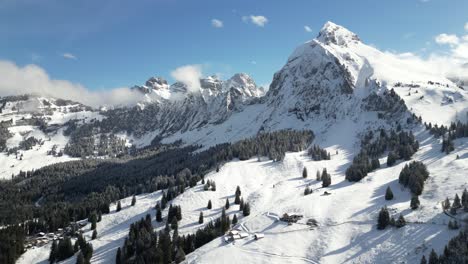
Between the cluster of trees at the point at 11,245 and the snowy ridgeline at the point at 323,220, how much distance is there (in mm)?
4456

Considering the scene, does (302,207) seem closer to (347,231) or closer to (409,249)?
(347,231)

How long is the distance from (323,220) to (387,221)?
2195 cm

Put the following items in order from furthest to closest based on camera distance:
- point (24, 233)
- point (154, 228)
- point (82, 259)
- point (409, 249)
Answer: point (24, 233)
point (154, 228)
point (82, 259)
point (409, 249)

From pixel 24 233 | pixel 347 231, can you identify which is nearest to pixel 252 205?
pixel 347 231

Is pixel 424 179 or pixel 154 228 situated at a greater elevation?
pixel 424 179

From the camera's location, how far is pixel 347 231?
12231 centimetres

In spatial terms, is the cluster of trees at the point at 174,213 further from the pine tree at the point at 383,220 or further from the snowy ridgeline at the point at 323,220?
the pine tree at the point at 383,220

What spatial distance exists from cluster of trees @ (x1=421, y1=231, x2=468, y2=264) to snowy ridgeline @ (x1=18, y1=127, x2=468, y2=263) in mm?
4174

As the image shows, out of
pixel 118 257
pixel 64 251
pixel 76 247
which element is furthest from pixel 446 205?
pixel 64 251

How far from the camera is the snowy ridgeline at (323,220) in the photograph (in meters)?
110

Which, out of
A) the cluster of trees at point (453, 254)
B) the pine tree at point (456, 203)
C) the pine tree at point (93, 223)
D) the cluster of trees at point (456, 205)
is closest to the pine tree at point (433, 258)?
the cluster of trees at point (453, 254)

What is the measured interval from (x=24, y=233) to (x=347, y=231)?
13727 cm

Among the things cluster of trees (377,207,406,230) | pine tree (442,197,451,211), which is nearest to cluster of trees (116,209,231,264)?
cluster of trees (377,207,406,230)

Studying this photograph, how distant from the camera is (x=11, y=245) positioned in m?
146
